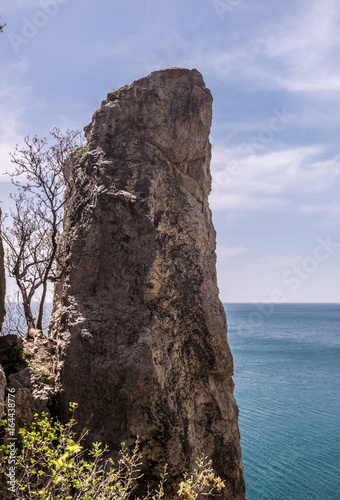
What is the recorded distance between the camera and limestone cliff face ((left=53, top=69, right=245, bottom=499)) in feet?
27.0

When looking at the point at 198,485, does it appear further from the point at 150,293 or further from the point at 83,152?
the point at 83,152

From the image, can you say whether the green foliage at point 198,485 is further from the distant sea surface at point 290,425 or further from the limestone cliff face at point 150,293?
the distant sea surface at point 290,425

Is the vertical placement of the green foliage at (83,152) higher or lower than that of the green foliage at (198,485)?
higher

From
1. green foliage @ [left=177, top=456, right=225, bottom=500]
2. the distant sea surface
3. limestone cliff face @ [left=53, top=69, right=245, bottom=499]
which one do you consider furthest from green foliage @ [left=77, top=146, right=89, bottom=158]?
the distant sea surface

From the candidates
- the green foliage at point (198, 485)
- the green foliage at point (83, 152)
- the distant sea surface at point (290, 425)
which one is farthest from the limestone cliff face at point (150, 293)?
A: the distant sea surface at point (290, 425)

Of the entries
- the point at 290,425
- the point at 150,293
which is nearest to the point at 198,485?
the point at 150,293

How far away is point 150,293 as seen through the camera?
912 cm

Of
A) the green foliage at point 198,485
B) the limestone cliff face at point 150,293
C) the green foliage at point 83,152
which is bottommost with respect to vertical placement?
the green foliage at point 198,485

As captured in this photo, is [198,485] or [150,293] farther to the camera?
[150,293]

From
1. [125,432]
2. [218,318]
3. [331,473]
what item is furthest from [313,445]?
[125,432]

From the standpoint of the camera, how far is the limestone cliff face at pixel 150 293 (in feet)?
27.0

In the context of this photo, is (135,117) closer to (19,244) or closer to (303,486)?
(19,244)

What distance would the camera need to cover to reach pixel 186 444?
8266mm

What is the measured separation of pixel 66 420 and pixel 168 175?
6.44m
